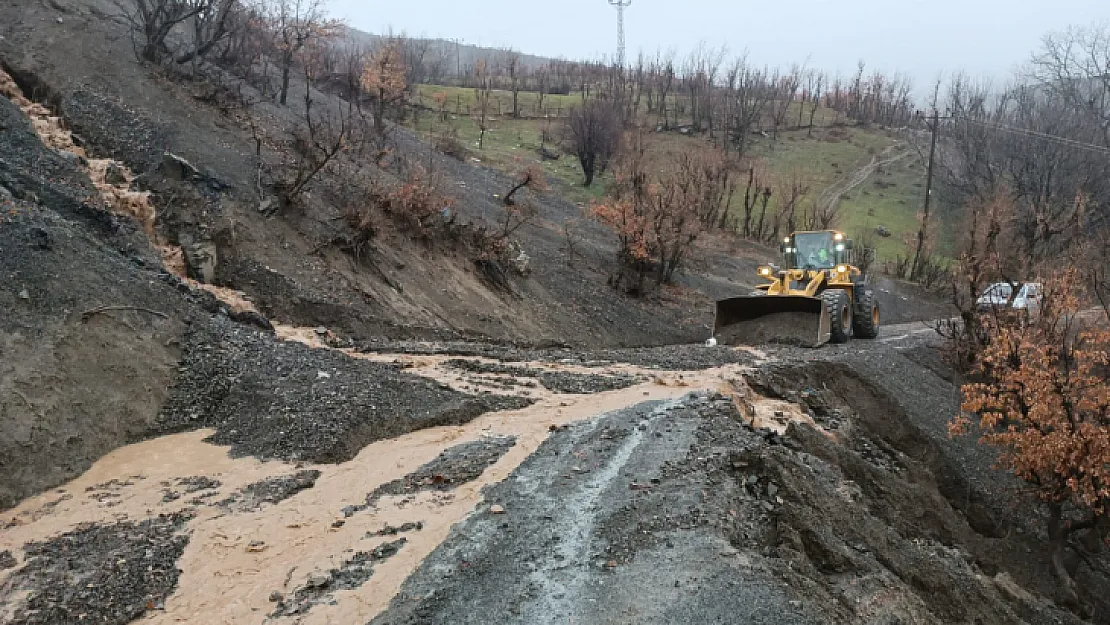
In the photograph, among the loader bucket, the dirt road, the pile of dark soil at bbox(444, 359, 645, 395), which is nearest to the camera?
the dirt road

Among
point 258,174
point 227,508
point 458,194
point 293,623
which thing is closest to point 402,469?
point 227,508

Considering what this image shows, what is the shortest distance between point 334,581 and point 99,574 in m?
2.13

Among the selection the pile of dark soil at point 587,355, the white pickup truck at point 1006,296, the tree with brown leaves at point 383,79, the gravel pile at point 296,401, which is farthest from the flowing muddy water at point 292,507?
the tree with brown leaves at point 383,79

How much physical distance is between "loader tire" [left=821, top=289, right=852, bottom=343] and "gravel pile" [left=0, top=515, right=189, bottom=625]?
15049 mm

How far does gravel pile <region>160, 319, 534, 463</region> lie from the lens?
373 inches

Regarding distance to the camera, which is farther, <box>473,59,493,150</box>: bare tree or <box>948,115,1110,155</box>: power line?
<box>473,59,493,150</box>: bare tree

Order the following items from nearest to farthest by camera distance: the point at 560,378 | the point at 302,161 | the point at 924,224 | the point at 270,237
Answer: the point at 560,378
the point at 270,237
the point at 302,161
the point at 924,224

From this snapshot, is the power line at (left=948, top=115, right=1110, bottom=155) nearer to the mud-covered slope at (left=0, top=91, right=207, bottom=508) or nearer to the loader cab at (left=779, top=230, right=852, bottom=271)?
the loader cab at (left=779, top=230, right=852, bottom=271)

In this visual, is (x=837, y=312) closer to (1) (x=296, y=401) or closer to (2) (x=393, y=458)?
(2) (x=393, y=458)

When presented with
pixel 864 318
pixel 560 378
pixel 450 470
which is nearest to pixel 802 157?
pixel 864 318

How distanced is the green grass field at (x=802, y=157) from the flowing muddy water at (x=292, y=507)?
32520mm

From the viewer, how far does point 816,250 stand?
20188 mm

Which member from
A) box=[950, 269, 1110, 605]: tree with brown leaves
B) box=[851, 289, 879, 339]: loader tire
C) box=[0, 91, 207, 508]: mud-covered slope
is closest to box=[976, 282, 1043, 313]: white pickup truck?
box=[851, 289, 879, 339]: loader tire

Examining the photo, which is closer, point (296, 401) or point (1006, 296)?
point (296, 401)
